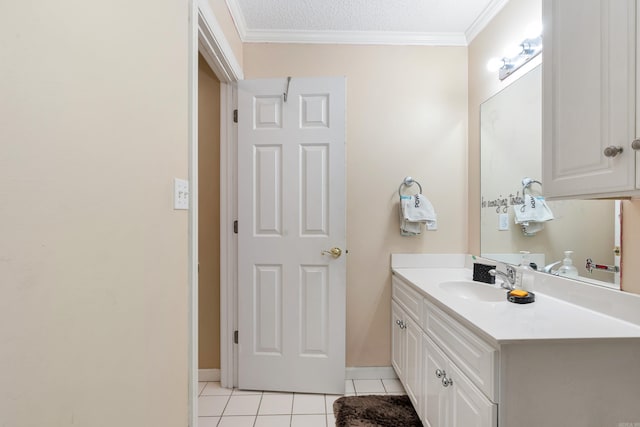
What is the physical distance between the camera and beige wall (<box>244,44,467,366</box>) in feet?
7.18

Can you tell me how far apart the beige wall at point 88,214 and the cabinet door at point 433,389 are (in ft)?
3.58

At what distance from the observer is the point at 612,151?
79 centimetres

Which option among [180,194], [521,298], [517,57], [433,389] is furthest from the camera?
[517,57]

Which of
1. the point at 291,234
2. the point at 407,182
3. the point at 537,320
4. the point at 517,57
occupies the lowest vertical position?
the point at 537,320

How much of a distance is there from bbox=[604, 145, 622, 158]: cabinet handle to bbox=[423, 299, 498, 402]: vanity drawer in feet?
2.15

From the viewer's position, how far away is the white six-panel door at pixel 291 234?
78.2 inches

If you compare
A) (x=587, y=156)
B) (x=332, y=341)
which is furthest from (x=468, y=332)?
(x=332, y=341)

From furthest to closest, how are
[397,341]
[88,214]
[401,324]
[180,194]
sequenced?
[397,341]
[401,324]
[180,194]
[88,214]

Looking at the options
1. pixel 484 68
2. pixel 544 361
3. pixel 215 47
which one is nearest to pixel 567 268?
pixel 544 361

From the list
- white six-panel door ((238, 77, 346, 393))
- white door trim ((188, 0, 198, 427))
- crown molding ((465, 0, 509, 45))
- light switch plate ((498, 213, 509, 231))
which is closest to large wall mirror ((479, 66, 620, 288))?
light switch plate ((498, 213, 509, 231))

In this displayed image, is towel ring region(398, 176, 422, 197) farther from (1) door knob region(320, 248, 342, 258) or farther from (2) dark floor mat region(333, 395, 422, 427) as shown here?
(2) dark floor mat region(333, 395, 422, 427)

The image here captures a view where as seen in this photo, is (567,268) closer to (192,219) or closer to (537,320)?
(537,320)

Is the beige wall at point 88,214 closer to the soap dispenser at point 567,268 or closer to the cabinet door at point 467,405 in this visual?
the cabinet door at point 467,405

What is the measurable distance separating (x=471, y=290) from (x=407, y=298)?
Answer: 0.37 m
